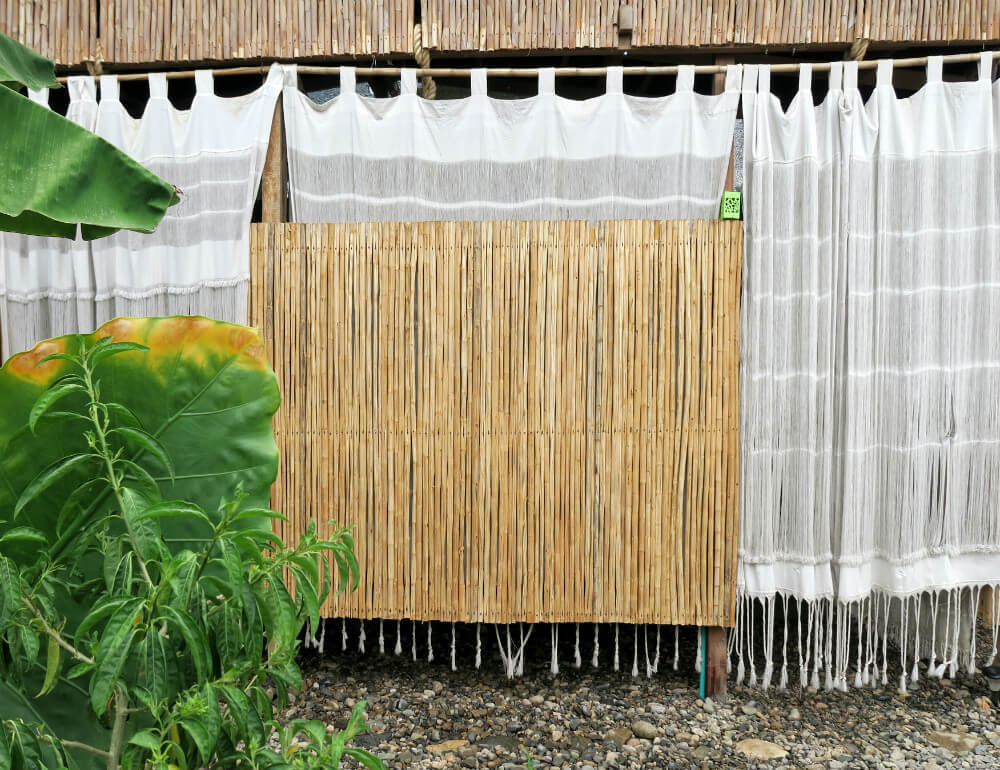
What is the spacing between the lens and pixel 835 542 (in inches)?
104

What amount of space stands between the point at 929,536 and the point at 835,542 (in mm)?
336

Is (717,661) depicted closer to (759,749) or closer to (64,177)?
(759,749)

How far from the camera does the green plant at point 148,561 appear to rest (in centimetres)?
110

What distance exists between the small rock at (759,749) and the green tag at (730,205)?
70.5 inches

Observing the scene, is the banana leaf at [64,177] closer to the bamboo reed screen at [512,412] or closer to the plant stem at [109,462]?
the plant stem at [109,462]

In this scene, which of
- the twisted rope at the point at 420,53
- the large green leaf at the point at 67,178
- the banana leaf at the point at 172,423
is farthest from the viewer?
the twisted rope at the point at 420,53

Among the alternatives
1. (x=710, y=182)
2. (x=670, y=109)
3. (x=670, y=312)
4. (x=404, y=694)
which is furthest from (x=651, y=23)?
(x=404, y=694)

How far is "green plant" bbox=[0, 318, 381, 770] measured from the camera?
110 centimetres

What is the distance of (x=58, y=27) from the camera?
8.88 feet

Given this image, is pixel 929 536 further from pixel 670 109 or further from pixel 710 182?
pixel 670 109

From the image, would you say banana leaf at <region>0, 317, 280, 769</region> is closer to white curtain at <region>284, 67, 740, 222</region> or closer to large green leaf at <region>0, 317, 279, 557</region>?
large green leaf at <region>0, 317, 279, 557</region>

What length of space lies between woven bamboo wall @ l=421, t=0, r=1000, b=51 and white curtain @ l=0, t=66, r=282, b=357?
74cm

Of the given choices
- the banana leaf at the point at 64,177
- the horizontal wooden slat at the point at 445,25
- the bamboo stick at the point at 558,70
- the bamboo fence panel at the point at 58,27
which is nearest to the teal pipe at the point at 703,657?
the bamboo stick at the point at 558,70

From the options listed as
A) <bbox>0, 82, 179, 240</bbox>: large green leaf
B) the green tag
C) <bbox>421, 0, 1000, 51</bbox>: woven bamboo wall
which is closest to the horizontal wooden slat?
<bbox>421, 0, 1000, 51</bbox>: woven bamboo wall
